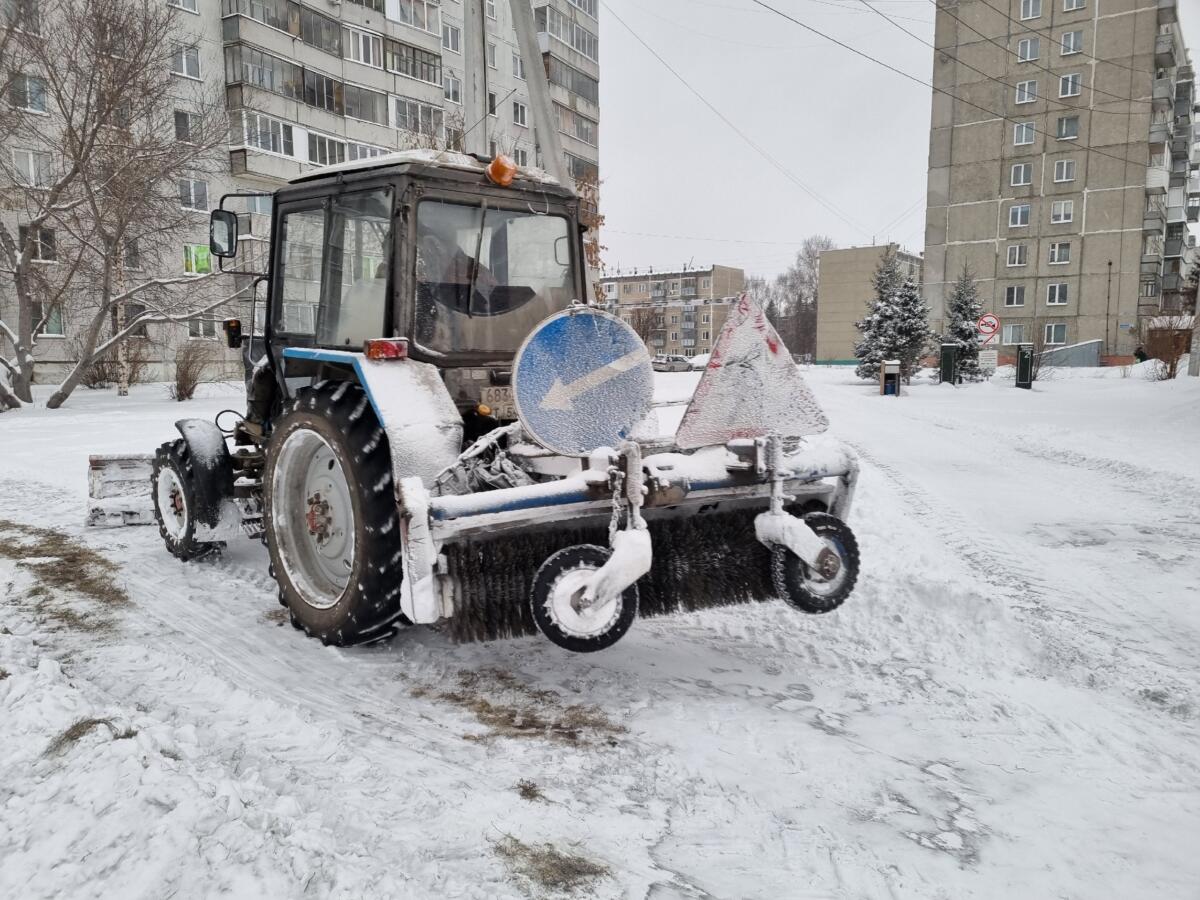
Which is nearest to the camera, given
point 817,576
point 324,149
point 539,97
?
point 817,576

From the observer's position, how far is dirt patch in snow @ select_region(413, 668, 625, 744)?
9.75ft

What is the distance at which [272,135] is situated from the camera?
3088cm

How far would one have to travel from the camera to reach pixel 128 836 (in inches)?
87.0

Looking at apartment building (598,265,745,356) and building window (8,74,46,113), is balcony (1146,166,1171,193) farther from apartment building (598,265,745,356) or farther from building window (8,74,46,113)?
apartment building (598,265,745,356)

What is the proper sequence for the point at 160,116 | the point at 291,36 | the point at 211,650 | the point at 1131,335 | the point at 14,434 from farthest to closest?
1. the point at 1131,335
2. the point at 291,36
3. the point at 160,116
4. the point at 14,434
5. the point at 211,650

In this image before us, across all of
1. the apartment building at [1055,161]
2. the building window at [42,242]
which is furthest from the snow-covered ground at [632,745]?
the apartment building at [1055,161]

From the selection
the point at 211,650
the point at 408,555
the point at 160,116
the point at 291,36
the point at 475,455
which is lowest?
the point at 211,650

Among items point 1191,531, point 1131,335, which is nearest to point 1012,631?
point 1191,531

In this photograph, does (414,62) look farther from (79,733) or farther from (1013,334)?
(79,733)

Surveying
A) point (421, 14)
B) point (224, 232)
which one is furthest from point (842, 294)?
point (224, 232)

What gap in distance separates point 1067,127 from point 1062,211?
14.0 ft

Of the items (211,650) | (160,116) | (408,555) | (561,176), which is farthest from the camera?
Answer: (160,116)

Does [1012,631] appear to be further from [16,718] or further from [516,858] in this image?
[16,718]

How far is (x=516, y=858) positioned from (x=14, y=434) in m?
14.9
